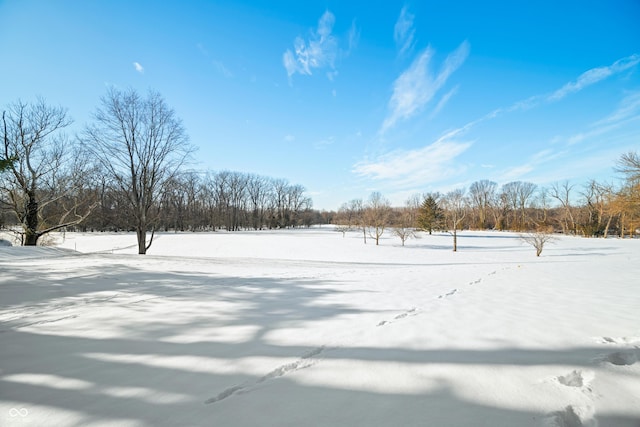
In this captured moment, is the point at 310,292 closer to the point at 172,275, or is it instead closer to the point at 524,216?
the point at 172,275

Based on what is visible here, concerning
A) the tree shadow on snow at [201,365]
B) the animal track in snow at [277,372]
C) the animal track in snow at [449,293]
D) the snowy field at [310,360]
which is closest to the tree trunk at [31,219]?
the snowy field at [310,360]

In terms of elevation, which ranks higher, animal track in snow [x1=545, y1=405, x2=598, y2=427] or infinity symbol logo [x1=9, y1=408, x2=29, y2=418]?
animal track in snow [x1=545, y1=405, x2=598, y2=427]

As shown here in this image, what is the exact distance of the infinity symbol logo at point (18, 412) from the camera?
1.70 metres

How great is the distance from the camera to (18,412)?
1737mm

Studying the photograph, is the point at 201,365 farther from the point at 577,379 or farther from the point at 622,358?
the point at 622,358

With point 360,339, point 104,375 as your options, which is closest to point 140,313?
point 104,375

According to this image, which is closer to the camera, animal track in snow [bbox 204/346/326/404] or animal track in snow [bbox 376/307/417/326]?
animal track in snow [bbox 204/346/326/404]

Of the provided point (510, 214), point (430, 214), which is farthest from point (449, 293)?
point (510, 214)

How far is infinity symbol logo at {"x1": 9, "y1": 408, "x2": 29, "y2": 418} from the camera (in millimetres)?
1705

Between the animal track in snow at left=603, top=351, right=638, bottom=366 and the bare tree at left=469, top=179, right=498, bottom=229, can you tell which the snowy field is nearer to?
the animal track in snow at left=603, top=351, right=638, bottom=366

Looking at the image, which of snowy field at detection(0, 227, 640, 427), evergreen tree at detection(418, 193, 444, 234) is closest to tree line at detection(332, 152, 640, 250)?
evergreen tree at detection(418, 193, 444, 234)

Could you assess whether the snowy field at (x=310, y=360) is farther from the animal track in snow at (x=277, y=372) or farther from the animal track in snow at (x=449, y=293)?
the animal track in snow at (x=449, y=293)

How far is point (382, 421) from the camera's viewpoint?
1.65 meters

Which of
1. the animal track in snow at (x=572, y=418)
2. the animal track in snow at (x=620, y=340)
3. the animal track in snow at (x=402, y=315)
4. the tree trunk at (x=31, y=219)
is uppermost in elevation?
the tree trunk at (x=31, y=219)
